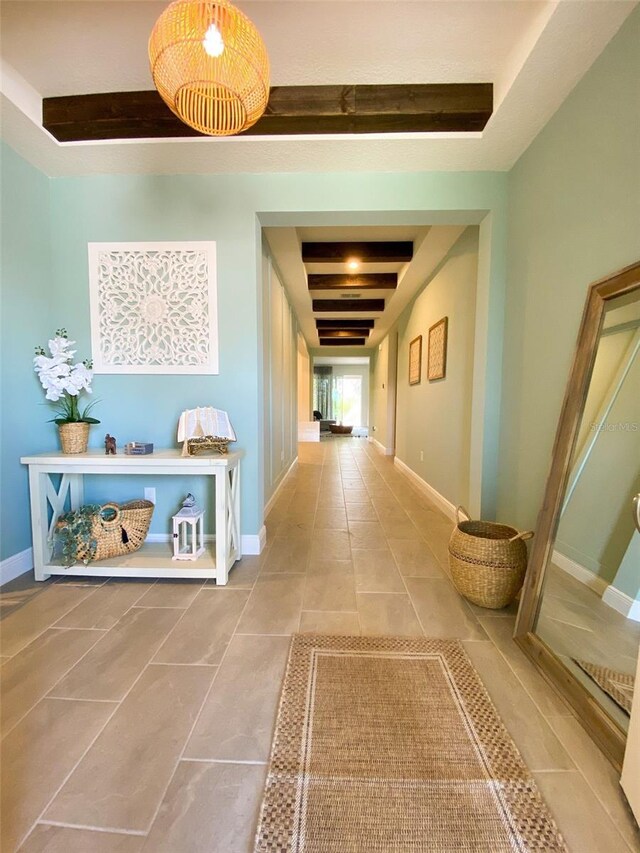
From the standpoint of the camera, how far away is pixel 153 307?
Result: 2113 millimetres

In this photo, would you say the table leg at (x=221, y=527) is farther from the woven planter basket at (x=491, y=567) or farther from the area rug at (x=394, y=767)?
the woven planter basket at (x=491, y=567)

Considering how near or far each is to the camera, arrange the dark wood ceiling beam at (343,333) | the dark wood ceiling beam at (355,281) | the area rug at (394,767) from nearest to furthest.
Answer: the area rug at (394,767) < the dark wood ceiling beam at (355,281) < the dark wood ceiling beam at (343,333)

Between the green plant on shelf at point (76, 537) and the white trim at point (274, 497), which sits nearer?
the green plant on shelf at point (76, 537)

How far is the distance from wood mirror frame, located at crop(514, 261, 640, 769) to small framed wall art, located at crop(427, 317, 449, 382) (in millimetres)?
1744

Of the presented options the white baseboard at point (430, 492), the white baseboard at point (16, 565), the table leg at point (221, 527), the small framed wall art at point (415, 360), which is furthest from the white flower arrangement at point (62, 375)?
the small framed wall art at point (415, 360)

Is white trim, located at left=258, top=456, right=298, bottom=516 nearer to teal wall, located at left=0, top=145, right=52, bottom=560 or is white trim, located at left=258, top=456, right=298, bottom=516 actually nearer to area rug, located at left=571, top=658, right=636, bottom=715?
teal wall, located at left=0, top=145, right=52, bottom=560

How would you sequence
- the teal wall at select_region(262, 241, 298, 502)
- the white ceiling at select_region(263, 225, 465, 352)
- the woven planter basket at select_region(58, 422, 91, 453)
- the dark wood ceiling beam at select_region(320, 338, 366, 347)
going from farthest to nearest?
the dark wood ceiling beam at select_region(320, 338, 366, 347) → the teal wall at select_region(262, 241, 298, 502) → the white ceiling at select_region(263, 225, 465, 352) → the woven planter basket at select_region(58, 422, 91, 453)

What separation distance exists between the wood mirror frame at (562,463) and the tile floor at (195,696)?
0.08m

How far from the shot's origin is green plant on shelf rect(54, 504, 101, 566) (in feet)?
6.02

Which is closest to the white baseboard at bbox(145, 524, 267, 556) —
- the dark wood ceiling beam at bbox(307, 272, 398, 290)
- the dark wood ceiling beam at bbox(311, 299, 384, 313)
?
the dark wood ceiling beam at bbox(307, 272, 398, 290)

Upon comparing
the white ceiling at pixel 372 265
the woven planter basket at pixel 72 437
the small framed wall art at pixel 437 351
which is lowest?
the woven planter basket at pixel 72 437

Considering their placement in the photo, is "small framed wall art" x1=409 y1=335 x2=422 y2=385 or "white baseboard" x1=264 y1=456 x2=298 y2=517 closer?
"white baseboard" x1=264 y1=456 x2=298 y2=517

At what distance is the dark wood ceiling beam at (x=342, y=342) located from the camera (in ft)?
25.8

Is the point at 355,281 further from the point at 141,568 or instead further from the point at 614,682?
the point at 614,682
